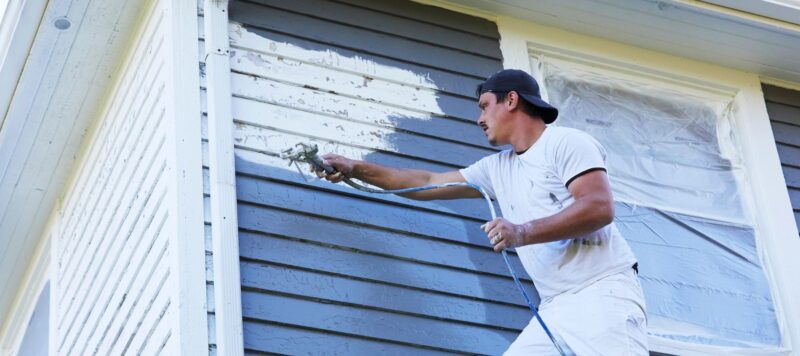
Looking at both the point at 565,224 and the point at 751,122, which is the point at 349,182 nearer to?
the point at 565,224

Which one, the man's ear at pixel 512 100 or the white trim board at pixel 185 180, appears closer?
the white trim board at pixel 185 180

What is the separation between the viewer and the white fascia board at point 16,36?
21.5 ft

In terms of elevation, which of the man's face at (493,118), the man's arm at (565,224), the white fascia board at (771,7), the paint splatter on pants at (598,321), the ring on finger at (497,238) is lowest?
the paint splatter on pants at (598,321)

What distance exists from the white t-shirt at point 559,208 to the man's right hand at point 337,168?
64cm

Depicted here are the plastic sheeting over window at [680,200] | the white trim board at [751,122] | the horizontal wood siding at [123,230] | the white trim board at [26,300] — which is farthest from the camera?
the white trim board at [26,300]

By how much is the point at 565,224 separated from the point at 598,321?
357mm

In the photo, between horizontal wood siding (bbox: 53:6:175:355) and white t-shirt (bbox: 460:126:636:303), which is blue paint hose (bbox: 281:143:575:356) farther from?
horizontal wood siding (bbox: 53:6:175:355)

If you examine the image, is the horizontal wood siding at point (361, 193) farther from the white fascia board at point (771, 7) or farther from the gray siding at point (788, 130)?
the gray siding at point (788, 130)

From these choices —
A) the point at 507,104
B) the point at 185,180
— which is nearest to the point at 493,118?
the point at 507,104

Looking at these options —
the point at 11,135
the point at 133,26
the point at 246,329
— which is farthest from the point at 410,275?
the point at 11,135

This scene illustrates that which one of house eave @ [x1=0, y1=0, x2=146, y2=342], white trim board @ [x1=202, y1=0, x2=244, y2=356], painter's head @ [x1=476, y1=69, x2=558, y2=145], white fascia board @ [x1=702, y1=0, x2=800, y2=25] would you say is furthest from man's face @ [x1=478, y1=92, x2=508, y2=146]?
house eave @ [x1=0, y1=0, x2=146, y2=342]

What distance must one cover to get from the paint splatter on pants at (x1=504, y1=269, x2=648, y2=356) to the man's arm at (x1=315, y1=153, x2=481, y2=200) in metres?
0.82

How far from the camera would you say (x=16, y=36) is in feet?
21.9

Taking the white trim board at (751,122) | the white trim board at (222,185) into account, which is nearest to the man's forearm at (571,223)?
the white trim board at (222,185)
